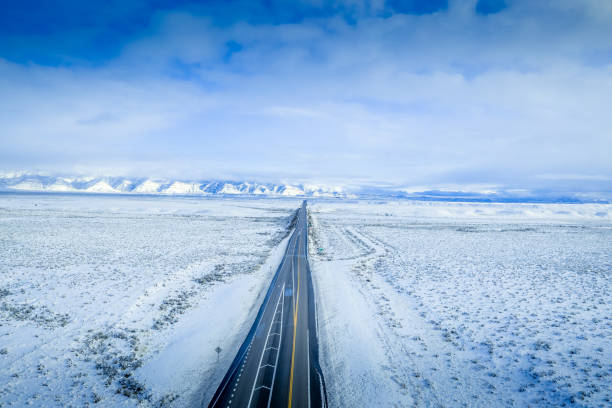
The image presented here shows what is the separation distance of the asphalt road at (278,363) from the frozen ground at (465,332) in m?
0.85

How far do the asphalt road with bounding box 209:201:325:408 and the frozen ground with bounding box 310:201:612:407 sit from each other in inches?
33.3

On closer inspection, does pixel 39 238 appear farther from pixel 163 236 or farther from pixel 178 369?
pixel 178 369

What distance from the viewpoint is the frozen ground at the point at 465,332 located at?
12.2 meters

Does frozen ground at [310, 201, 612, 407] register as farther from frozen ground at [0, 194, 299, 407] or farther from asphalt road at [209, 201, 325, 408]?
frozen ground at [0, 194, 299, 407]

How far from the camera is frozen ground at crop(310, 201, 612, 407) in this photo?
12.2 m

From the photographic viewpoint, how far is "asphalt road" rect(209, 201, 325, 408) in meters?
11.6

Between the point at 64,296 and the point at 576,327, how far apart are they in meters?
36.5

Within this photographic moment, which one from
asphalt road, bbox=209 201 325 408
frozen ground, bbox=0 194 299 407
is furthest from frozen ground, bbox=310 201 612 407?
frozen ground, bbox=0 194 299 407

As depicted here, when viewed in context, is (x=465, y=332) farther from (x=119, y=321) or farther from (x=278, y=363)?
(x=119, y=321)

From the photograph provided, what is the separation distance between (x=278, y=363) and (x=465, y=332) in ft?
39.1

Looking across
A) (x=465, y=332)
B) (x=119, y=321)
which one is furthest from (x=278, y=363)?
(x=465, y=332)

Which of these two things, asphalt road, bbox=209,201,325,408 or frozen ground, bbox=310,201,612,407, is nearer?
asphalt road, bbox=209,201,325,408

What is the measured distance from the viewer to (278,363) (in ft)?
45.5

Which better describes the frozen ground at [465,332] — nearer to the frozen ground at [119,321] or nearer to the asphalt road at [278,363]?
the asphalt road at [278,363]
